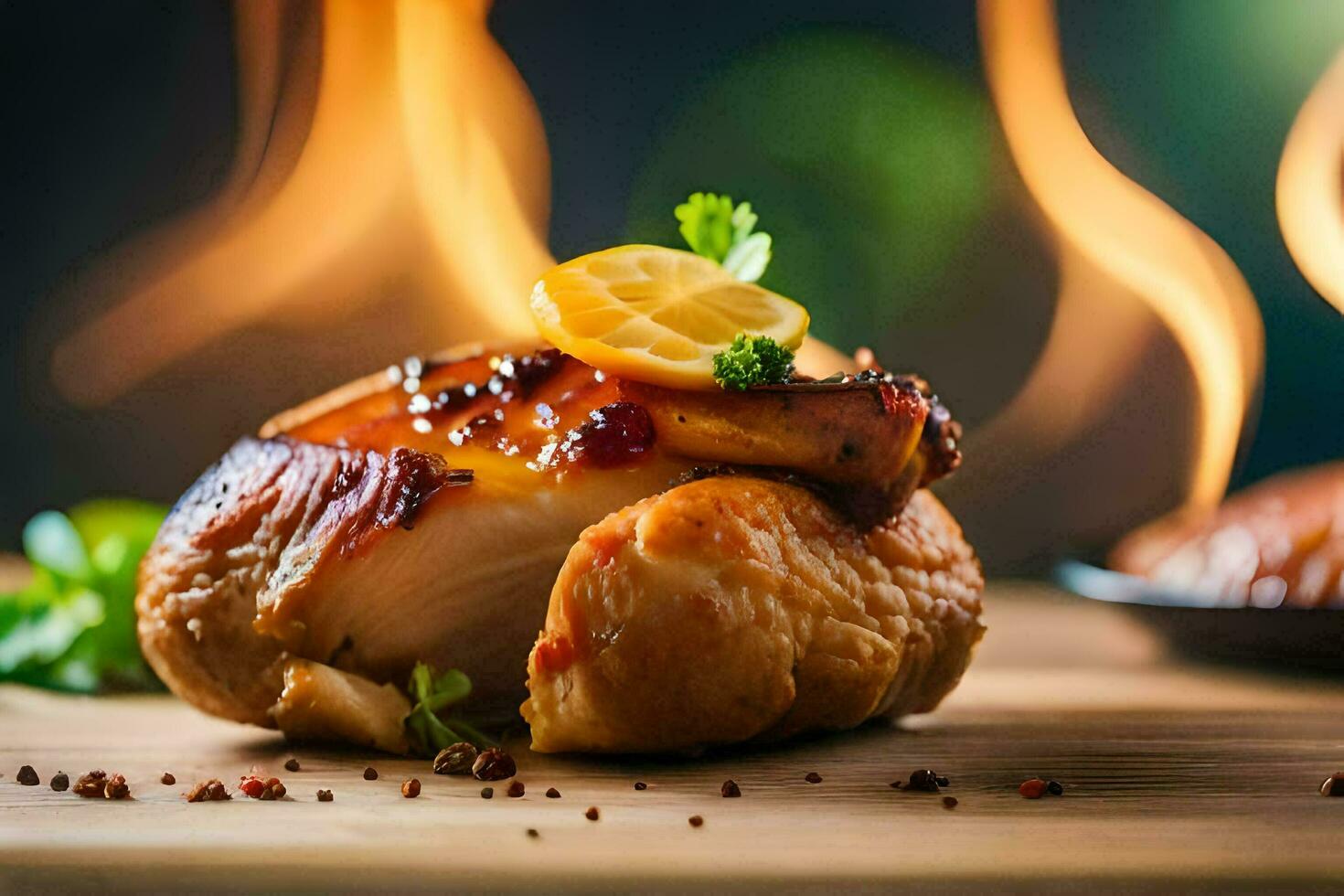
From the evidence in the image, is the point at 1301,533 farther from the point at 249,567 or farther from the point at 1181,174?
the point at 1181,174

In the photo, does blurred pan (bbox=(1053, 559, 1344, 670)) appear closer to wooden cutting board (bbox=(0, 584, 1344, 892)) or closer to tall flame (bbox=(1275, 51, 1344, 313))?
wooden cutting board (bbox=(0, 584, 1344, 892))

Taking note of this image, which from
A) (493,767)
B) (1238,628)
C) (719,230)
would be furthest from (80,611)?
(1238,628)

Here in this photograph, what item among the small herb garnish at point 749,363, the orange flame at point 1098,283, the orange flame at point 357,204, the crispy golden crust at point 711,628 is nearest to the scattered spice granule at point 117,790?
the crispy golden crust at point 711,628

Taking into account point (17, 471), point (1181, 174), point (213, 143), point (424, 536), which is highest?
point (1181, 174)

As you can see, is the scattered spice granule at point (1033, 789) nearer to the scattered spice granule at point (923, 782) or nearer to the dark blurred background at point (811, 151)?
the scattered spice granule at point (923, 782)

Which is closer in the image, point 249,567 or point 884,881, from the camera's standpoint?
point 884,881

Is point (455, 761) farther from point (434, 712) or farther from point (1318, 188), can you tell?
point (1318, 188)

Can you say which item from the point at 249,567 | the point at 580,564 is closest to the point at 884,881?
the point at 580,564

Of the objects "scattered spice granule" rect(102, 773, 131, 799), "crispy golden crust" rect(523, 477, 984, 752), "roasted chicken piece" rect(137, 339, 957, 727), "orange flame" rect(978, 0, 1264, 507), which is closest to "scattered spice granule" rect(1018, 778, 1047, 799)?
"crispy golden crust" rect(523, 477, 984, 752)
